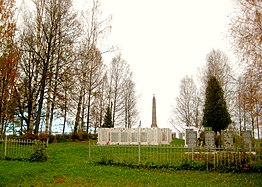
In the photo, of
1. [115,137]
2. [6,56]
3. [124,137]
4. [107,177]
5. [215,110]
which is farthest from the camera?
[215,110]

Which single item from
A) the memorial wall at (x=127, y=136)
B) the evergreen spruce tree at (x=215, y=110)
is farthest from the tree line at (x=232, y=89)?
the memorial wall at (x=127, y=136)

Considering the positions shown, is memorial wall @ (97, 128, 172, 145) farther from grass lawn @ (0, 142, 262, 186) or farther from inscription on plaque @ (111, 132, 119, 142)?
grass lawn @ (0, 142, 262, 186)

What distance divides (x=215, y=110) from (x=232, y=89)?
7611 mm

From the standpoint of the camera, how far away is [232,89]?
32.0m

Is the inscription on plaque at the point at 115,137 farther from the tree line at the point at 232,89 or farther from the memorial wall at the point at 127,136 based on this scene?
the tree line at the point at 232,89

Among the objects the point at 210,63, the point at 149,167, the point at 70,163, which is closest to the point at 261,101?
the point at 149,167

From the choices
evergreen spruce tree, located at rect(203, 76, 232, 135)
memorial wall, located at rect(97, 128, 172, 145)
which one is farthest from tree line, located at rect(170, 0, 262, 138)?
memorial wall, located at rect(97, 128, 172, 145)

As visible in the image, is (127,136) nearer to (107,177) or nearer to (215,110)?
(215,110)

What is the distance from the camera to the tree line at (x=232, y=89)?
1262cm

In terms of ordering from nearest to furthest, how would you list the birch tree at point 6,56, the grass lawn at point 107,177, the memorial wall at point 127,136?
the grass lawn at point 107,177 < the birch tree at point 6,56 < the memorial wall at point 127,136

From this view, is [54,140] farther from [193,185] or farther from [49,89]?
[193,185]

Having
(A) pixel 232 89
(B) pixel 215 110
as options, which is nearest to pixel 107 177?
(B) pixel 215 110

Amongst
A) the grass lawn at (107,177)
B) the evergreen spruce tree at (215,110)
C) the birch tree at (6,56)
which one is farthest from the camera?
the evergreen spruce tree at (215,110)

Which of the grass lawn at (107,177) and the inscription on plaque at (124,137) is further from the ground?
the inscription on plaque at (124,137)
